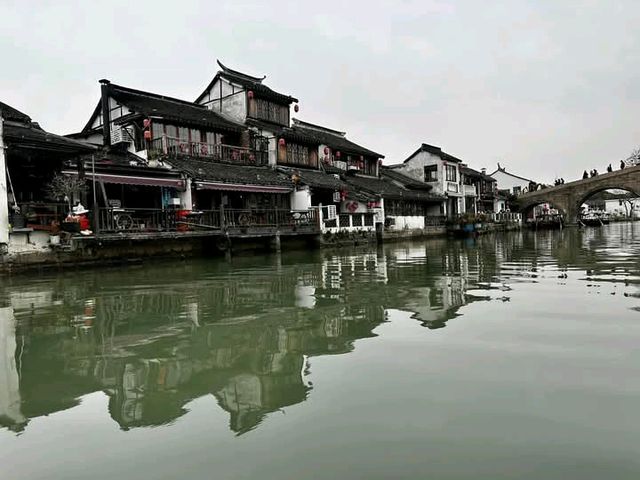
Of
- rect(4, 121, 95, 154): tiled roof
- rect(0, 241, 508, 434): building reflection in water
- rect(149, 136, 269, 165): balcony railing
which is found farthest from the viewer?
rect(149, 136, 269, 165): balcony railing

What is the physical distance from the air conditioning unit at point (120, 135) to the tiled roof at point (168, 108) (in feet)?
3.87

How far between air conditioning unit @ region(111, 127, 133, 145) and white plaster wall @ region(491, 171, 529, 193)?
59.9m

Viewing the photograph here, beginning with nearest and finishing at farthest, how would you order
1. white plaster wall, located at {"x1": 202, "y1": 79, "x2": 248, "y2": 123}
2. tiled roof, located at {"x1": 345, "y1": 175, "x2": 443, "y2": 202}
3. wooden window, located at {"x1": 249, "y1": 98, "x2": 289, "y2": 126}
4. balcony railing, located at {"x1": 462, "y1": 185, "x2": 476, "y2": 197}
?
1. white plaster wall, located at {"x1": 202, "y1": 79, "x2": 248, "y2": 123}
2. wooden window, located at {"x1": 249, "y1": 98, "x2": 289, "y2": 126}
3. tiled roof, located at {"x1": 345, "y1": 175, "x2": 443, "y2": 202}
4. balcony railing, located at {"x1": 462, "y1": 185, "x2": 476, "y2": 197}

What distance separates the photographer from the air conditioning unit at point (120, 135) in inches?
882

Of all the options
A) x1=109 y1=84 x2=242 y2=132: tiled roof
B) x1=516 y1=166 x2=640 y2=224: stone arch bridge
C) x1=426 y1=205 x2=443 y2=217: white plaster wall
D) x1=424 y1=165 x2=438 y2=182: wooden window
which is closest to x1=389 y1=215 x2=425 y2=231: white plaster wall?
x1=426 y1=205 x2=443 y2=217: white plaster wall

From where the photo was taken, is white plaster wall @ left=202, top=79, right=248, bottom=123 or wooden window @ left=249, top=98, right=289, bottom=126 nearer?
white plaster wall @ left=202, top=79, right=248, bottom=123

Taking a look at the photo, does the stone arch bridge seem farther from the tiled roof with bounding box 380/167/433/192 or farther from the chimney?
the chimney

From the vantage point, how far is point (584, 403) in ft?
12.7

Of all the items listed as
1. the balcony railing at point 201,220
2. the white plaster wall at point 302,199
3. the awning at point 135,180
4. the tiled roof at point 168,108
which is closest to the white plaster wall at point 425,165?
the white plaster wall at point 302,199

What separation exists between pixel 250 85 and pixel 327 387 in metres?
25.6

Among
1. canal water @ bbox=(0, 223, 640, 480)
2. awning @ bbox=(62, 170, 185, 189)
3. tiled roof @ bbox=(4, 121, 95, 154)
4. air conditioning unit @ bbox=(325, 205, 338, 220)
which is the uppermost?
tiled roof @ bbox=(4, 121, 95, 154)

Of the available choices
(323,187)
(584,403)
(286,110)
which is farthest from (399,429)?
(286,110)

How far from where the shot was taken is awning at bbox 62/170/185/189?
17031 millimetres

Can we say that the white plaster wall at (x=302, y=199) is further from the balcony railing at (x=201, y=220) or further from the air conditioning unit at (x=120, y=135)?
the air conditioning unit at (x=120, y=135)
